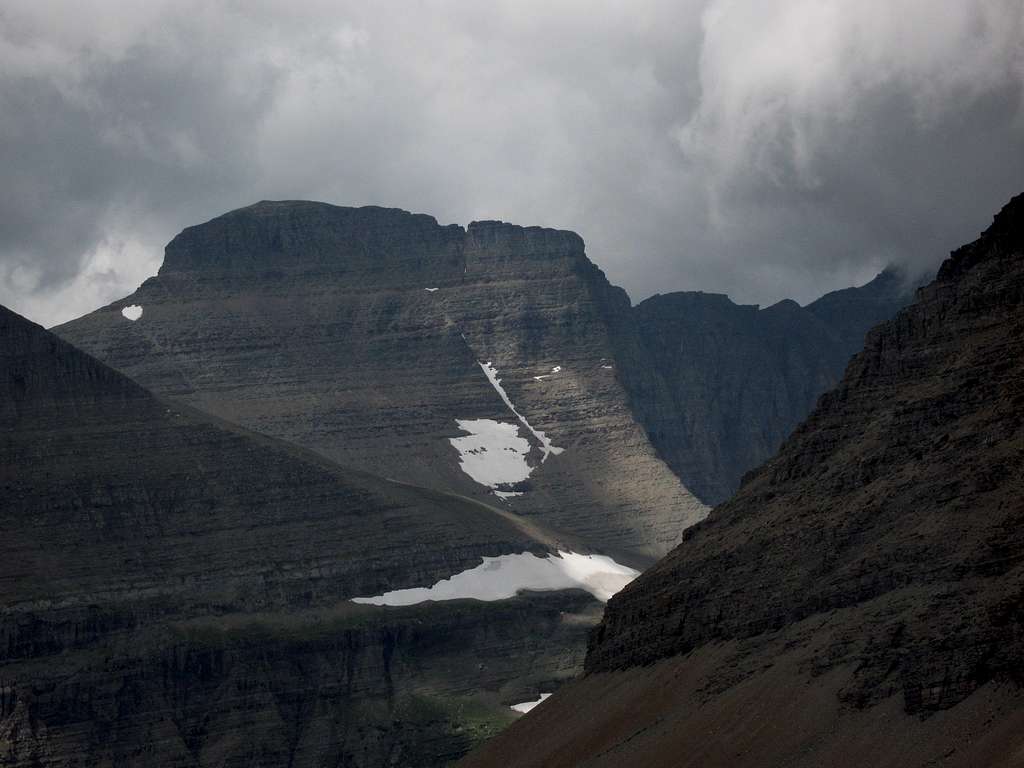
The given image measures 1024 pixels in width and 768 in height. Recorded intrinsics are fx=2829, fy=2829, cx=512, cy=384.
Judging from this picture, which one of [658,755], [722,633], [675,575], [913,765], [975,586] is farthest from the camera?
[675,575]

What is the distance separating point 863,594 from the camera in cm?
12800

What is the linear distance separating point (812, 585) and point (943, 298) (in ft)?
65.3

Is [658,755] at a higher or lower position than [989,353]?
lower

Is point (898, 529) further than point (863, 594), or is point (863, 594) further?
point (898, 529)

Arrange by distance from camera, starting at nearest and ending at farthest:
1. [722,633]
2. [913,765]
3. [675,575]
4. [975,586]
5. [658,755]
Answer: [913,765] → [975,586] → [658,755] → [722,633] → [675,575]

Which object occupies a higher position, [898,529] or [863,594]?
[898,529]

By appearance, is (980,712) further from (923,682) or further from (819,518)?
(819,518)

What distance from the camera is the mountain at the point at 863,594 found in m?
115

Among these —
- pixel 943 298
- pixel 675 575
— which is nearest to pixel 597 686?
pixel 675 575

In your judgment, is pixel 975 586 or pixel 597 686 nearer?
pixel 975 586

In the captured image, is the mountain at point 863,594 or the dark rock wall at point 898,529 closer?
the mountain at point 863,594

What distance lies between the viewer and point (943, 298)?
146 m

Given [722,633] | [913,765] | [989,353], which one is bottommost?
[913,765]

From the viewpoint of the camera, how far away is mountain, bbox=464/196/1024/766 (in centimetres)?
11525
